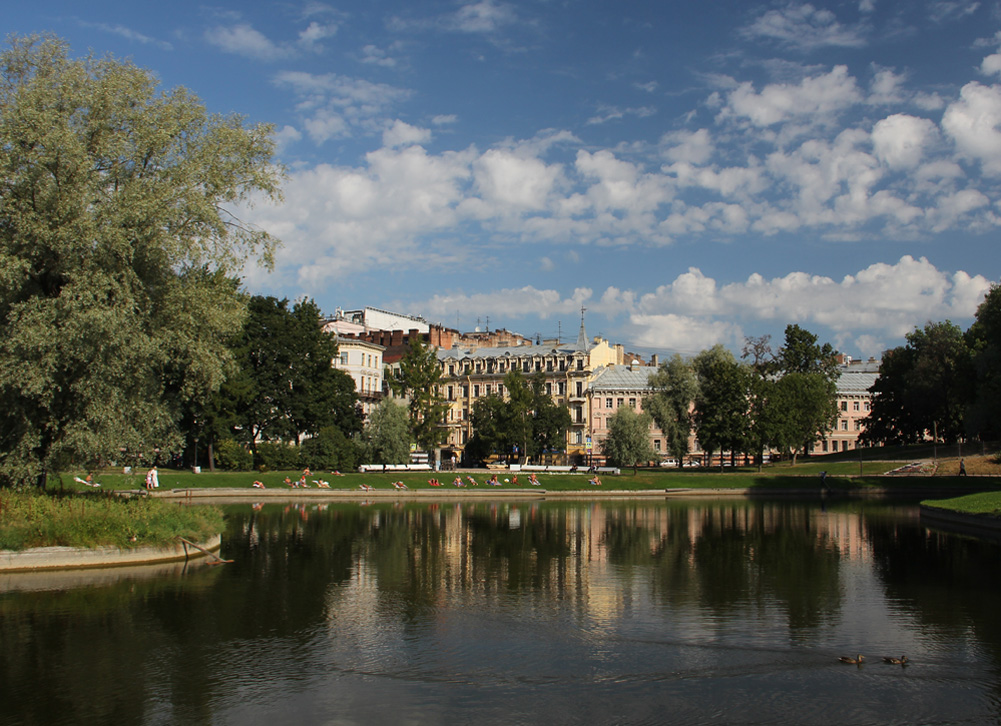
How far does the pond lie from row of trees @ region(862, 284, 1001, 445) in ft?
172

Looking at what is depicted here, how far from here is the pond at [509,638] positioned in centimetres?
1409

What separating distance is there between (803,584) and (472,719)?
15.9m

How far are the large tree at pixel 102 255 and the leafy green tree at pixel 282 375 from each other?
4477 cm

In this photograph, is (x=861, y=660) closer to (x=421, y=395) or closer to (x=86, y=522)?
(x=86, y=522)

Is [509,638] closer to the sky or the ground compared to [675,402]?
closer to the ground

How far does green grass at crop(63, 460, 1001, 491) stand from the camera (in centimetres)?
6700

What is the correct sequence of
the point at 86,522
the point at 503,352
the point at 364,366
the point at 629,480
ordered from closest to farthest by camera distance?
1. the point at 86,522
2. the point at 629,480
3. the point at 364,366
4. the point at 503,352

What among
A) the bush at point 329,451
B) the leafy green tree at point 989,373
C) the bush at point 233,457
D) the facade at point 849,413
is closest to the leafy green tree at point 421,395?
the bush at point 329,451

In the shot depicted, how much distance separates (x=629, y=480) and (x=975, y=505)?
112 ft

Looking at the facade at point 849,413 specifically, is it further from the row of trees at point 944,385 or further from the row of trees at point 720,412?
the row of trees at point 720,412

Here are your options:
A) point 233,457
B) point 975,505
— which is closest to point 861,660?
point 975,505

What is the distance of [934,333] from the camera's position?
107125mm

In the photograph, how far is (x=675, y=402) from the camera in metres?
100

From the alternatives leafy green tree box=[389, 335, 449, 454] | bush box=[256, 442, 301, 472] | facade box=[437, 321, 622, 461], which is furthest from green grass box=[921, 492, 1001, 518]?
facade box=[437, 321, 622, 461]
